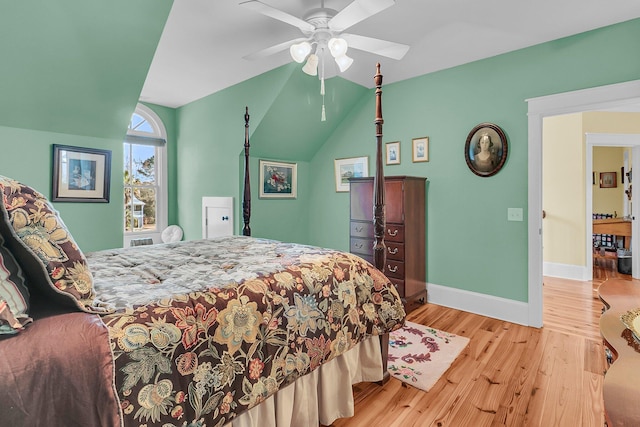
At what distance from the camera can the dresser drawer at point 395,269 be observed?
3.34m

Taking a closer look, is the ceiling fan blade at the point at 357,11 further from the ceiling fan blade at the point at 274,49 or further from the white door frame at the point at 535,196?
the white door frame at the point at 535,196

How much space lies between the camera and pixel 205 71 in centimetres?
354

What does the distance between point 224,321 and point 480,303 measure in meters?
3.07

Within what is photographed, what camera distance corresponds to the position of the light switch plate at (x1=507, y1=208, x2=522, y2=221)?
3.09 metres

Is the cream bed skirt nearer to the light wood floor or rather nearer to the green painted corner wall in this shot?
the light wood floor

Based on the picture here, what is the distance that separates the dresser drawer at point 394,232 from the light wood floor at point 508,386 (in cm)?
95

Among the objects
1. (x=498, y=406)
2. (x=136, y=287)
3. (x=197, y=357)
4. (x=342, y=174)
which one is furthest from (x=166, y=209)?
(x=498, y=406)

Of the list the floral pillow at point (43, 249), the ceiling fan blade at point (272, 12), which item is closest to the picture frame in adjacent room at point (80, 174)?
the ceiling fan blade at point (272, 12)

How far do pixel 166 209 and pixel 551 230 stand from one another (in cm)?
616

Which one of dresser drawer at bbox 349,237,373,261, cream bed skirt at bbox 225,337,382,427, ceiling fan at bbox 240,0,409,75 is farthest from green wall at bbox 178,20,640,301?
cream bed skirt at bbox 225,337,382,427

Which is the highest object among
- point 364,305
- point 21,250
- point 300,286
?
point 21,250

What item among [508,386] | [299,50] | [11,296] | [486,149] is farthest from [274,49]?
[508,386]

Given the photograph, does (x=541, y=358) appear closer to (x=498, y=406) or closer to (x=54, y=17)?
(x=498, y=406)

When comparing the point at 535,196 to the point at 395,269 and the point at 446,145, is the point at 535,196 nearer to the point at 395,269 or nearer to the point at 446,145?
the point at 446,145
